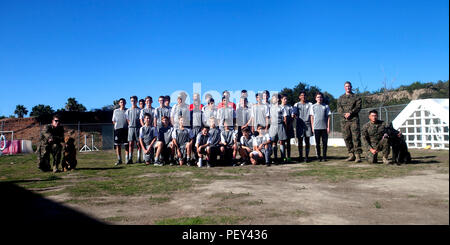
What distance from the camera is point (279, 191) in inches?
186

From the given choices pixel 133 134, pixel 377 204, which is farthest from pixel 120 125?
pixel 377 204

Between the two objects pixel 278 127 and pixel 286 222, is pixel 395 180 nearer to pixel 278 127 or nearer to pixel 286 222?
pixel 286 222

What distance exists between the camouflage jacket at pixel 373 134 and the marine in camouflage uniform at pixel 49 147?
8753 millimetres

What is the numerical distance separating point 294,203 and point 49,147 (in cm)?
735

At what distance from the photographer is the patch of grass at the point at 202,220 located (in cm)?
307

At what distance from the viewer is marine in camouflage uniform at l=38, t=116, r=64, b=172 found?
26.8 ft

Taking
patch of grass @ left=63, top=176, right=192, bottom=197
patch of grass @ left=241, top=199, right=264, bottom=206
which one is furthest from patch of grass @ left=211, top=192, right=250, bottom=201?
patch of grass @ left=63, top=176, right=192, bottom=197

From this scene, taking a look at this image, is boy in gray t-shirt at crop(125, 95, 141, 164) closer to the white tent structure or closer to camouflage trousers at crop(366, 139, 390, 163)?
camouflage trousers at crop(366, 139, 390, 163)

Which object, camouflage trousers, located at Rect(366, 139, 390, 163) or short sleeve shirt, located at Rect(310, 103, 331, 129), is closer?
camouflage trousers, located at Rect(366, 139, 390, 163)

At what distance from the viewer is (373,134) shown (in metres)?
8.10

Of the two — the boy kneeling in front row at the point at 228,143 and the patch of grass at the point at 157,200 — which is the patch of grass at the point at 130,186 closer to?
the patch of grass at the point at 157,200

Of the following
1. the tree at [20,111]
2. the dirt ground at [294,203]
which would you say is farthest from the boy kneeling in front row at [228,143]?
the tree at [20,111]

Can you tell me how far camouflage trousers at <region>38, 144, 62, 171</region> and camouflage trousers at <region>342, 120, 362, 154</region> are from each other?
8.48 m
